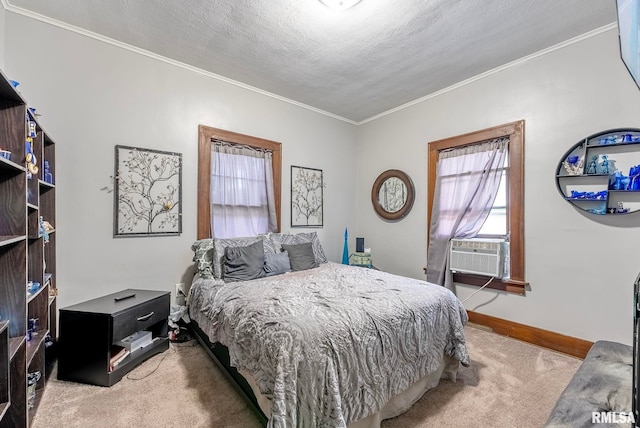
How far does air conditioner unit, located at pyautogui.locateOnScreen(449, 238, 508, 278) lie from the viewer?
284cm

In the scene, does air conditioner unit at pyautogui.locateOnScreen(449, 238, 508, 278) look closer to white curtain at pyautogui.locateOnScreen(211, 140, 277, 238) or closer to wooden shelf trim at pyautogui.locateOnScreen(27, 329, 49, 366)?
white curtain at pyautogui.locateOnScreen(211, 140, 277, 238)

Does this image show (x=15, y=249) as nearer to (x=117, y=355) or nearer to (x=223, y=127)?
(x=117, y=355)

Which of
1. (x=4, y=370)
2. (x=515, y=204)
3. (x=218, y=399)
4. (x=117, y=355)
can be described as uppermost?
(x=515, y=204)

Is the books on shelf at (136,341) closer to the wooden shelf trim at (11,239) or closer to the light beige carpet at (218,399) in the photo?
the light beige carpet at (218,399)

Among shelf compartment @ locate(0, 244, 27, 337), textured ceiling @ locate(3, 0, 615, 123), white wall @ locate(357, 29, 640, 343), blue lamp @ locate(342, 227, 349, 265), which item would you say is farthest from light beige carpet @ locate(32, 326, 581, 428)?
textured ceiling @ locate(3, 0, 615, 123)

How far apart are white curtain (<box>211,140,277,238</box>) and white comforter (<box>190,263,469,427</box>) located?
107cm

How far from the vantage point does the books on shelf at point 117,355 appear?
1908mm

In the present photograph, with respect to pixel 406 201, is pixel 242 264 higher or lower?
lower

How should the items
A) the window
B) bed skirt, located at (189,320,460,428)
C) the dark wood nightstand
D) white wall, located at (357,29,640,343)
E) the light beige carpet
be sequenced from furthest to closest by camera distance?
1. the window
2. white wall, located at (357,29,640,343)
3. the dark wood nightstand
4. the light beige carpet
5. bed skirt, located at (189,320,460,428)

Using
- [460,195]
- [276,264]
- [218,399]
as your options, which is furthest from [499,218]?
[218,399]

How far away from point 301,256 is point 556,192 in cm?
254

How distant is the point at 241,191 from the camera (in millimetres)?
3277

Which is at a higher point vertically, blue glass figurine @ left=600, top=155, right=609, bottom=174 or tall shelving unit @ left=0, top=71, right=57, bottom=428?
blue glass figurine @ left=600, top=155, right=609, bottom=174

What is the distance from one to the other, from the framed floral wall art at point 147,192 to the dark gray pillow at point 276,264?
976 millimetres
